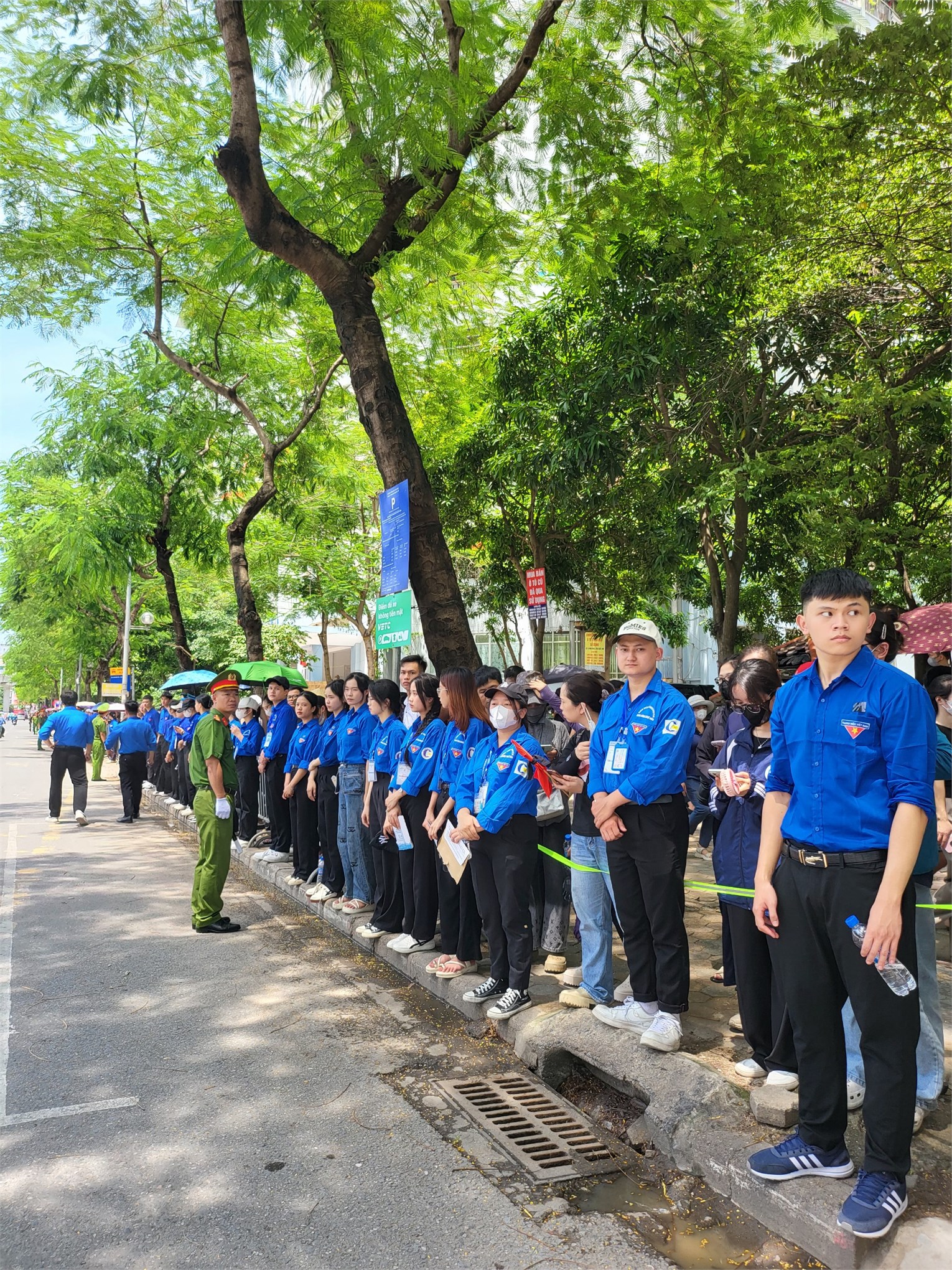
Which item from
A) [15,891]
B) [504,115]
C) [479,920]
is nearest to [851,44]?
[504,115]

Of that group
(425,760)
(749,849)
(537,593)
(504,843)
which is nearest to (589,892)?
(504,843)

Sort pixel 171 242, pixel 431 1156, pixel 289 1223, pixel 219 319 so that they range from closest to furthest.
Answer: pixel 289 1223 < pixel 431 1156 < pixel 171 242 < pixel 219 319

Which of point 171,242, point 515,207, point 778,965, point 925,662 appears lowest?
point 778,965

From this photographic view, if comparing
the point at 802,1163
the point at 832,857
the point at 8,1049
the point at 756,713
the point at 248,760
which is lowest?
the point at 8,1049

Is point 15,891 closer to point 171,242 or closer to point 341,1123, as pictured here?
point 341,1123

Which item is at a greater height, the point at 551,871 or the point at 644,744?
the point at 644,744

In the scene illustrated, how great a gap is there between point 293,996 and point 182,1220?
2629 mm

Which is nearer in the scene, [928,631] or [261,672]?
[928,631]

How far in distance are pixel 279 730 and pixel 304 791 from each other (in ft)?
6.25

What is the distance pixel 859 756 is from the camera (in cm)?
314

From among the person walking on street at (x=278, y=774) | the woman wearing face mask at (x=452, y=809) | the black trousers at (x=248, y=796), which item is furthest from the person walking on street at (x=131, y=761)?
the woman wearing face mask at (x=452, y=809)

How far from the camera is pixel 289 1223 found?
333cm

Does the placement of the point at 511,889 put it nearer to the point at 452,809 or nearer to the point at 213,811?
the point at 452,809

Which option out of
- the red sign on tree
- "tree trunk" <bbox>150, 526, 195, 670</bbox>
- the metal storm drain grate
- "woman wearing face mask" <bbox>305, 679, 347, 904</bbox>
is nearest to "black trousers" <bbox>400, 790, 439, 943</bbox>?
"woman wearing face mask" <bbox>305, 679, 347, 904</bbox>
